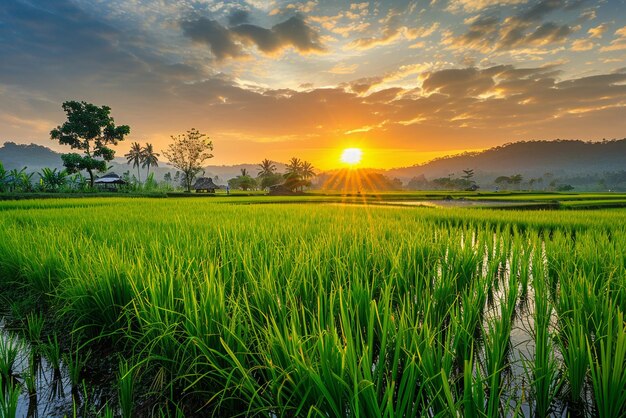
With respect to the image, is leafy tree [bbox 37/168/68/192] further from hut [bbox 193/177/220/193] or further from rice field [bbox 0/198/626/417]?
rice field [bbox 0/198/626/417]

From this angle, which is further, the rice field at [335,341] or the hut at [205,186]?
the hut at [205,186]

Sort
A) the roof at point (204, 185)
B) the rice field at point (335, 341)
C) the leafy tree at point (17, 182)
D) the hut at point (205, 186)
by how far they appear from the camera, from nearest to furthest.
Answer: the rice field at point (335, 341) → the leafy tree at point (17, 182) → the hut at point (205, 186) → the roof at point (204, 185)

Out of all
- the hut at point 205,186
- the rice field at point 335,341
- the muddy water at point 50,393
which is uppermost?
the hut at point 205,186

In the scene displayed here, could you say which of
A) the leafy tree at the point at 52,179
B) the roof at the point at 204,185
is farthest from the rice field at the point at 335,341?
the roof at the point at 204,185

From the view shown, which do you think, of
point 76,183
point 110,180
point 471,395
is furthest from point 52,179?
point 471,395

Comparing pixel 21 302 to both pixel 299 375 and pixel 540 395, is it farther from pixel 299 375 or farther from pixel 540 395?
pixel 540 395

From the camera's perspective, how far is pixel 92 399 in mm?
1990

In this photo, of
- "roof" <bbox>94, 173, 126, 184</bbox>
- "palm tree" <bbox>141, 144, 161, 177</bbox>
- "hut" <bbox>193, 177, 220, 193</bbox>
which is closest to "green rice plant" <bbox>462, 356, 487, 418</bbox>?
"roof" <bbox>94, 173, 126, 184</bbox>

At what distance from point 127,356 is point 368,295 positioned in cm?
189

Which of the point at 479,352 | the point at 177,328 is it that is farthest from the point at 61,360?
the point at 479,352

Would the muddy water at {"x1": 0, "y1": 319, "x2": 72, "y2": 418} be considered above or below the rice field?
below

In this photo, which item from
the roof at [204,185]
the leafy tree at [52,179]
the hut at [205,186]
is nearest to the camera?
the leafy tree at [52,179]

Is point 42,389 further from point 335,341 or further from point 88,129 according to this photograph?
point 88,129

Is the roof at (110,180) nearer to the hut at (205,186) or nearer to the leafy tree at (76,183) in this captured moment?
the leafy tree at (76,183)
